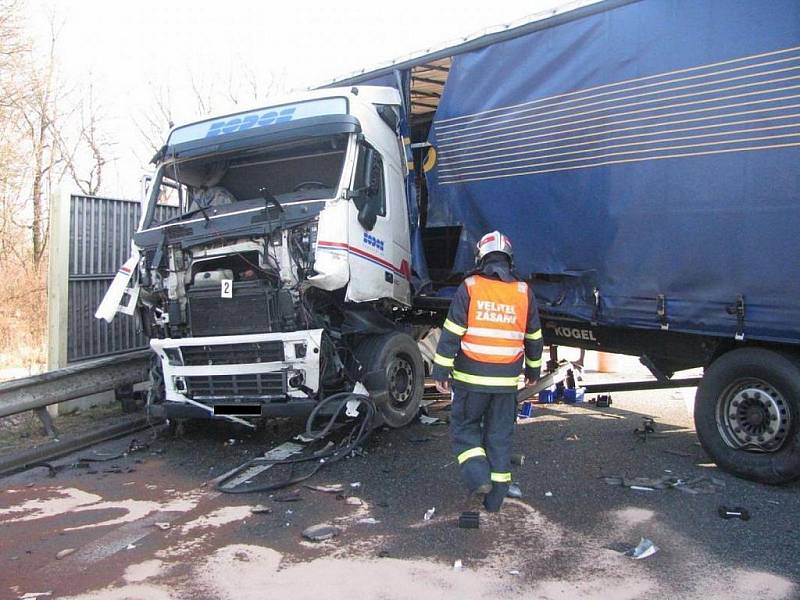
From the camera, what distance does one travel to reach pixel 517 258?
579 centimetres

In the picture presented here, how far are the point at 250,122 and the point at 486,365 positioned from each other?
3.22 m

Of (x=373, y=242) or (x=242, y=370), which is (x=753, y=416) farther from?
(x=242, y=370)

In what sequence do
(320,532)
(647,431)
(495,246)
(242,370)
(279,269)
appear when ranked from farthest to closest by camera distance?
(647,431) < (242,370) < (279,269) < (495,246) < (320,532)

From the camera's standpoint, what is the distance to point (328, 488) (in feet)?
15.4

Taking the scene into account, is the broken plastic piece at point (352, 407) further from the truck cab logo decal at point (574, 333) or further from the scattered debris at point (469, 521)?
the truck cab logo decal at point (574, 333)

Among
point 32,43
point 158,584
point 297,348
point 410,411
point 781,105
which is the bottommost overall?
point 158,584

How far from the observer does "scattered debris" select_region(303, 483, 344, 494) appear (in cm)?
463

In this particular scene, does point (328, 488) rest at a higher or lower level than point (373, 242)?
lower

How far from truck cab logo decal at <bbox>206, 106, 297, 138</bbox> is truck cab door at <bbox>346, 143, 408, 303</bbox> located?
0.75 metres

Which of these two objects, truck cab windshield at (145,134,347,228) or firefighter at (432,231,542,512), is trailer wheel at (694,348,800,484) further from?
truck cab windshield at (145,134,347,228)

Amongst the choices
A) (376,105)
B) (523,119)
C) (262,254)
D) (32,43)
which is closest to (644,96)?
(523,119)

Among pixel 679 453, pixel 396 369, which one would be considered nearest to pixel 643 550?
pixel 679 453

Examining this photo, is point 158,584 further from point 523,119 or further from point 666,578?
point 523,119

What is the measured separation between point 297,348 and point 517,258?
2055 millimetres
